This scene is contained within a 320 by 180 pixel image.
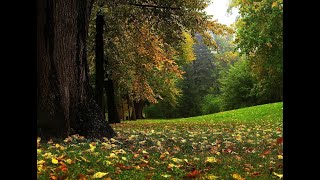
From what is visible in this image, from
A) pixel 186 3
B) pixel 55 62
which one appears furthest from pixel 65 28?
pixel 186 3

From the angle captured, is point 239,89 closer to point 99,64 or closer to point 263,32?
point 263,32

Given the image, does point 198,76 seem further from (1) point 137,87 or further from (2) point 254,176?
(2) point 254,176

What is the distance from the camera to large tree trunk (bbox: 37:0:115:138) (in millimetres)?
7594

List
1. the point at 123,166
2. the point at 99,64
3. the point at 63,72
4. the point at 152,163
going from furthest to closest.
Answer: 1. the point at 99,64
2. the point at 63,72
3. the point at 152,163
4. the point at 123,166

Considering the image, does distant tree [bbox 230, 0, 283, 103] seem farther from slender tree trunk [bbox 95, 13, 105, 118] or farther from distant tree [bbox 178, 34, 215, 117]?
distant tree [bbox 178, 34, 215, 117]

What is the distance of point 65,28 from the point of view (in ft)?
25.9

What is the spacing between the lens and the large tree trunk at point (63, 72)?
299 inches

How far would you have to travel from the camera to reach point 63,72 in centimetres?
790

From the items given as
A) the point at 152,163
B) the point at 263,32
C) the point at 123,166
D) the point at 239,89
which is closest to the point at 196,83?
the point at 239,89

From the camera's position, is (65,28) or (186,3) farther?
(186,3)

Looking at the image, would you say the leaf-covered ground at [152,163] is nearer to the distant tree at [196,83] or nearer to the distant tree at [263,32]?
the distant tree at [263,32]
